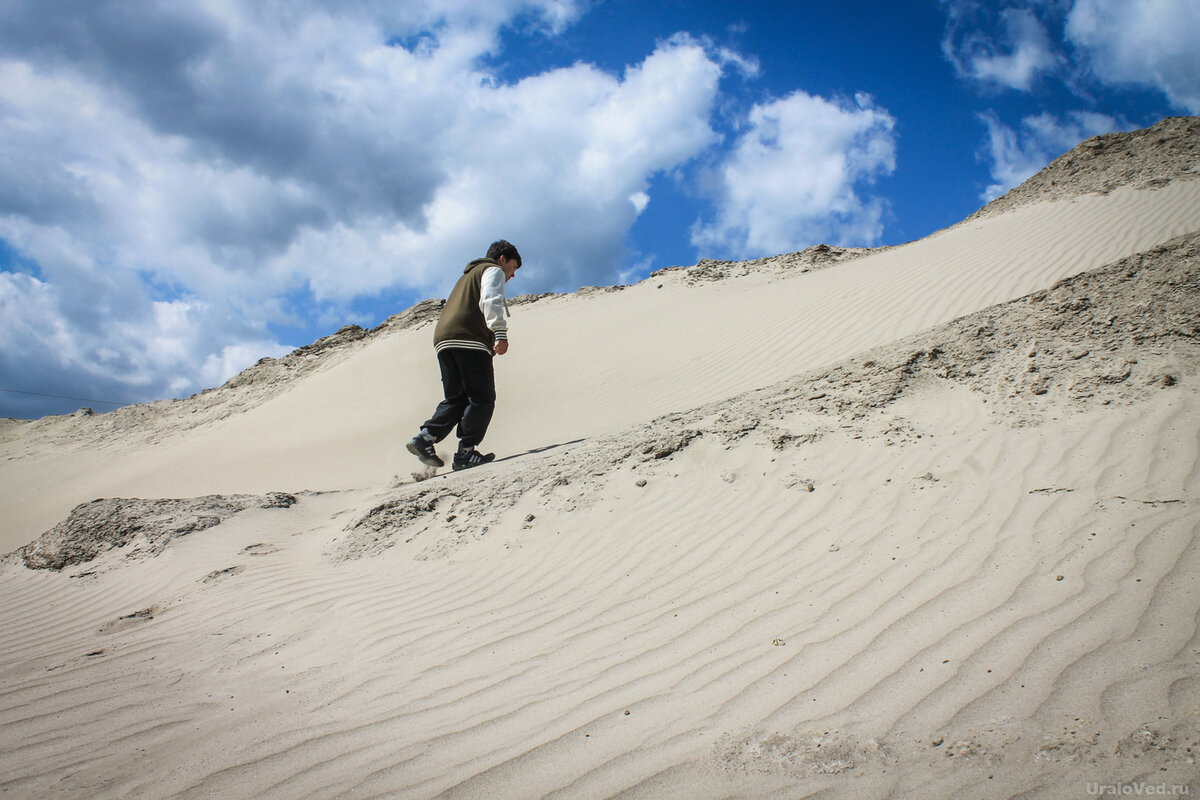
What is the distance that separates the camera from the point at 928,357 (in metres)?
4.62

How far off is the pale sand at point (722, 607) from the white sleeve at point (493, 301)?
4.20 feet

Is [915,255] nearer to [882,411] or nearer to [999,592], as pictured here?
[882,411]

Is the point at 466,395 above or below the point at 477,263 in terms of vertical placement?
below

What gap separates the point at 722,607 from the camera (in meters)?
2.57

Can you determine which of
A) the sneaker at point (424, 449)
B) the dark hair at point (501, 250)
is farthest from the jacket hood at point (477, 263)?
the sneaker at point (424, 449)

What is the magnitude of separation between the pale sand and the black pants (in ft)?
1.94

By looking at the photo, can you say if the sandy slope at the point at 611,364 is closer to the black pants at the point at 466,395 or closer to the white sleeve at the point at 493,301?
the black pants at the point at 466,395

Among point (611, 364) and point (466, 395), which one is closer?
point (466, 395)

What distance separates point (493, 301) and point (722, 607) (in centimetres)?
367

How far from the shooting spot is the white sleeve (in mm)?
5387

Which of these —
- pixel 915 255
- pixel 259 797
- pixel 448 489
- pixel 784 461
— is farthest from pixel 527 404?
pixel 915 255

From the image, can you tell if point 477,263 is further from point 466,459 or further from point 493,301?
point 466,459

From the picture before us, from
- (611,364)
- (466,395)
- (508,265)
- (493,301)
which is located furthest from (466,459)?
(611,364)

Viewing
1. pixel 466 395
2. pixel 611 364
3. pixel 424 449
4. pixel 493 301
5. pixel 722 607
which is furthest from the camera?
pixel 611 364
